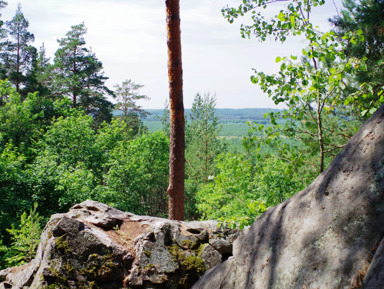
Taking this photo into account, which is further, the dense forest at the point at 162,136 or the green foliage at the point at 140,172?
the green foliage at the point at 140,172

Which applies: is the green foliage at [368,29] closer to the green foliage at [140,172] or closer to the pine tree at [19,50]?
the green foliage at [140,172]

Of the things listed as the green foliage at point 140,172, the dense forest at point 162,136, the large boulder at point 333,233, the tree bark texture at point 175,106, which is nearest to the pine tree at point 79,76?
the dense forest at point 162,136

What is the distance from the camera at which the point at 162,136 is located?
19531 millimetres

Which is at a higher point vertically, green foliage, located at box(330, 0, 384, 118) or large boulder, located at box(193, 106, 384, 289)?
green foliage, located at box(330, 0, 384, 118)

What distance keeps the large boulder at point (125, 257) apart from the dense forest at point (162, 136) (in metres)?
0.93

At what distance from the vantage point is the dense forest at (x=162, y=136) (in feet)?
11.7

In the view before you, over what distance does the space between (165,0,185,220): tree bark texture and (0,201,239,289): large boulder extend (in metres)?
2.95

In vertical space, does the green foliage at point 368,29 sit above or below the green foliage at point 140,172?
above

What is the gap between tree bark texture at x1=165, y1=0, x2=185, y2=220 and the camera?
25.1 feet

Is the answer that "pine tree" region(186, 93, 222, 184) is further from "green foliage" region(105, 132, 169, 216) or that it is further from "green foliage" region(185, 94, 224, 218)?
"green foliage" region(105, 132, 169, 216)

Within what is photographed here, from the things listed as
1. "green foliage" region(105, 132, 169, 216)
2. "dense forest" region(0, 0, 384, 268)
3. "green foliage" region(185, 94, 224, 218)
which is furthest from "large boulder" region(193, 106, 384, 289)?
"green foliage" region(185, 94, 224, 218)

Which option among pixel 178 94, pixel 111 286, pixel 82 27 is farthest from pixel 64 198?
pixel 82 27

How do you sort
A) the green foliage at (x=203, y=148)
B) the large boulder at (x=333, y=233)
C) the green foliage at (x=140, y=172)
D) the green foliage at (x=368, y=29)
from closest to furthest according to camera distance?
1. the large boulder at (x=333, y=233)
2. the green foliage at (x=368, y=29)
3. the green foliage at (x=140, y=172)
4. the green foliage at (x=203, y=148)

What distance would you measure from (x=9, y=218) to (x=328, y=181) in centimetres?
1232
